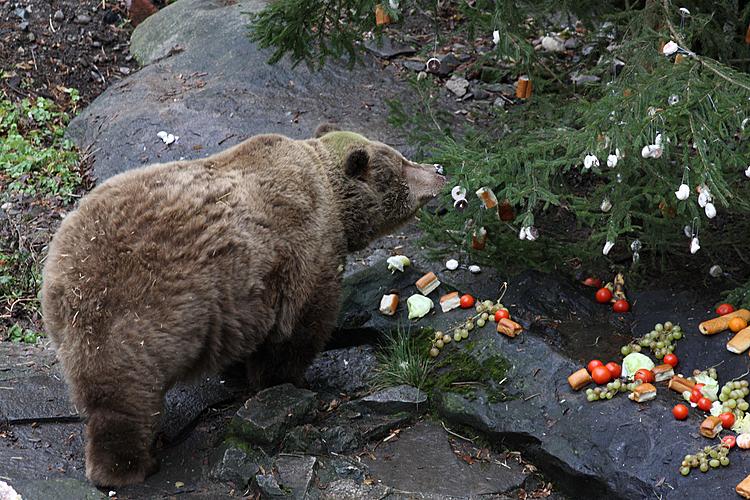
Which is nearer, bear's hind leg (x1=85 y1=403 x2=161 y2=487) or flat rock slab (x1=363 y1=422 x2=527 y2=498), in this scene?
bear's hind leg (x1=85 y1=403 x2=161 y2=487)

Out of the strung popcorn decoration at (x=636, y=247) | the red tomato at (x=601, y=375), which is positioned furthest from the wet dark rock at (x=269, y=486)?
the strung popcorn decoration at (x=636, y=247)

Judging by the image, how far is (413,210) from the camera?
256 inches

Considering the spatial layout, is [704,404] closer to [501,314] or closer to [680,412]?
[680,412]

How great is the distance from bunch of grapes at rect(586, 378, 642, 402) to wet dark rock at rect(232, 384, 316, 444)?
1.66 m

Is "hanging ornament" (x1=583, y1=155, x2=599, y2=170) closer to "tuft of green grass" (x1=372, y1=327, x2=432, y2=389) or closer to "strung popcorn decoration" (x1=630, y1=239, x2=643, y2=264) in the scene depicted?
"strung popcorn decoration" (x1=630, y1=239, x2=643, y2=264)

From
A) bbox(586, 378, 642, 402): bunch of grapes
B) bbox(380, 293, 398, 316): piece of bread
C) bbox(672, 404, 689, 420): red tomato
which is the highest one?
bbox(672, 404, 689, 420): red tomato

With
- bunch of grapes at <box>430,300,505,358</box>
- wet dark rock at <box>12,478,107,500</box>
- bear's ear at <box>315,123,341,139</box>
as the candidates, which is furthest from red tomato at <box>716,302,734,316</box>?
wet dark rock at <box>12,478,107,500</box>

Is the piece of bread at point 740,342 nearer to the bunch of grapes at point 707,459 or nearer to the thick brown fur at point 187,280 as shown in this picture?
the bunch of grapes at point 707,459

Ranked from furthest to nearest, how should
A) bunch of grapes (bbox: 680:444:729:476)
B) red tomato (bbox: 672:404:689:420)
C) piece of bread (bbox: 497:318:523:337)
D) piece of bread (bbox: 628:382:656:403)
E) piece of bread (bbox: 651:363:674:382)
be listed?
piece of bread (bbox: 497:318:523:337) → piece of bread (bbox: 651:363:674:382) → piece of bread (bbox: 628:382:656:403) → red tomato (bbox: 672:404:689:420) → bunch of grapes (bbox: 680:444:729:476)

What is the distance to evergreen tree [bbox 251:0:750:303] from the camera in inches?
190

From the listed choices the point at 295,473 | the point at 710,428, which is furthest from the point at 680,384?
the point at 295,473

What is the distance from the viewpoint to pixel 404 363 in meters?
5.88

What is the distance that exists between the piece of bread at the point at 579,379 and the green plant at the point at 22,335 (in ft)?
13.0

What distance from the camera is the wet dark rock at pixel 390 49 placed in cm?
989
